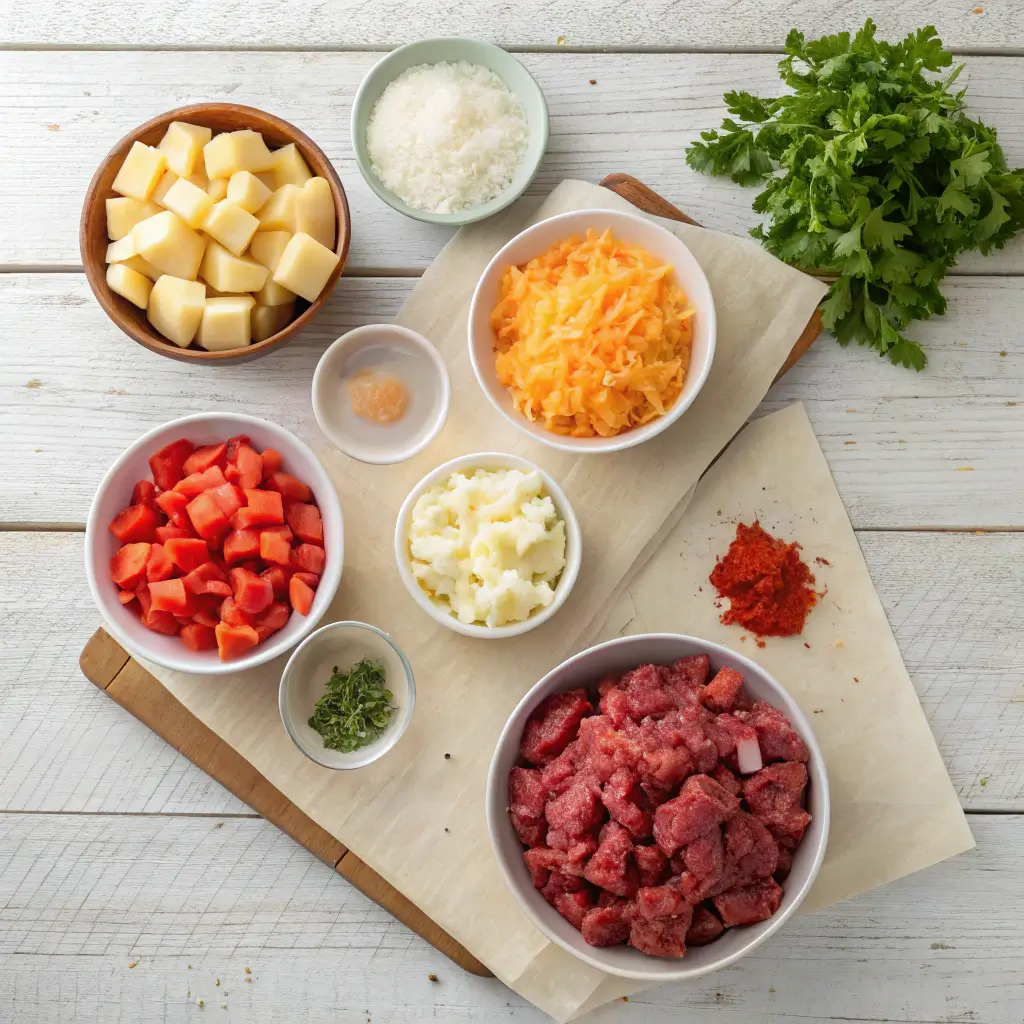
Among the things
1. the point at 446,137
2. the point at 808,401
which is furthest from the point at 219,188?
the point at 808,401

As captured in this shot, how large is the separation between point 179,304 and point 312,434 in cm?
52

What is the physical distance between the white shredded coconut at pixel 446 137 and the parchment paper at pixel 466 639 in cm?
16

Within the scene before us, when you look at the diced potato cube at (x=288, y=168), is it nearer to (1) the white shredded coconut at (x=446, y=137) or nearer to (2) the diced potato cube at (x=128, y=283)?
(1) the white shredded coconut at (x=446, y=137)

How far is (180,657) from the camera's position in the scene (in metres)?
2.46

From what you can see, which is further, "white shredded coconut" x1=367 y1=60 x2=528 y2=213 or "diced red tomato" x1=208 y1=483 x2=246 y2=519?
"white shredded coconut" x1=367 y1=60 x2=528 y2=213

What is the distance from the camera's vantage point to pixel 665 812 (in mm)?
2146

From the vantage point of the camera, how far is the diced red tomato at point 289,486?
8.26 feet

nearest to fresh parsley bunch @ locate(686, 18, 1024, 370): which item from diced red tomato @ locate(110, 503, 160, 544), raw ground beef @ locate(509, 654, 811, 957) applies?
raw ground beef @ locate(509, 654, 811, 957)

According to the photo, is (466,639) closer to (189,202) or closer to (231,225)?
(231,225)

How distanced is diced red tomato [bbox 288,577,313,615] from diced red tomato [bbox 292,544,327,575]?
0.16 ft

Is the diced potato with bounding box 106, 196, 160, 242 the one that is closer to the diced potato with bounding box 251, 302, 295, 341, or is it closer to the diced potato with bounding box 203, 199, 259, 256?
the diced potato with bounding box 203, 199, 259, 256

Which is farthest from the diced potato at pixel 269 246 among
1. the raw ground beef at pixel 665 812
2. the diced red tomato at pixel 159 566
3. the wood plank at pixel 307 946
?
the wood plank at pixel 307 946

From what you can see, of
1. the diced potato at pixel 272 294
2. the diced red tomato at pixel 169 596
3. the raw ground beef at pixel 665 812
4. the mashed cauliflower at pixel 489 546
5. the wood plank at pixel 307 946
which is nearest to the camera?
the raw ground beef at pixel 665 812

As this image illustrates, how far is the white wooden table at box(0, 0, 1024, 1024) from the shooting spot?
2723 mm
